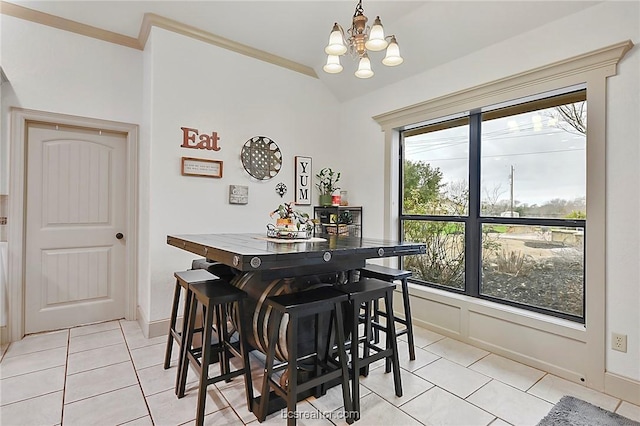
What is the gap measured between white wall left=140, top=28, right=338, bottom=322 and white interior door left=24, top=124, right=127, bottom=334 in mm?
441

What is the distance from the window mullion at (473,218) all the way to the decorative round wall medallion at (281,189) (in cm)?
208

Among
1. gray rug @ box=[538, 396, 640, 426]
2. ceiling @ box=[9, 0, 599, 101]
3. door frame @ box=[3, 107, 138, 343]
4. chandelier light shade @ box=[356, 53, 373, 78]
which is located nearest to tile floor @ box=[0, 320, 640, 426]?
gray rug @ box=[538, 396, 640, 426]

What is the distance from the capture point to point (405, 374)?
2486 millimetres

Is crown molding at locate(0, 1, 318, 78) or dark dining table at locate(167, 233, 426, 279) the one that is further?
crown molding at locate(0, 1, 318, 78)

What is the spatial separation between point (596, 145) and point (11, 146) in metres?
4.80

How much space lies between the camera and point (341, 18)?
10.5 feet

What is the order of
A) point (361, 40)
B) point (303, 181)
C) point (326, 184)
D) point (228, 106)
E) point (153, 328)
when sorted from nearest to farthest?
point (361, 40) < point (153, 328) < point (228, 106) < point (303, 181) < point (326, 184)

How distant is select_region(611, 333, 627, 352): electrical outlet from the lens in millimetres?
2209

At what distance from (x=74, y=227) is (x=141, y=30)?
211cm

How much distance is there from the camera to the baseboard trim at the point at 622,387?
2.14m

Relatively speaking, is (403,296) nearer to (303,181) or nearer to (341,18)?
(303,181)

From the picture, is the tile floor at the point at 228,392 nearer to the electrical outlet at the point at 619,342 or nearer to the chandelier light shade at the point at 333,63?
the electrical outlet at the point at 619,342

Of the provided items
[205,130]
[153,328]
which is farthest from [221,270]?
[205,130]

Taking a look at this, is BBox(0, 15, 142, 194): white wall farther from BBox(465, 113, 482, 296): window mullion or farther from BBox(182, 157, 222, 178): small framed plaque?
BBox(465, 113, 482, 296): window mullion
